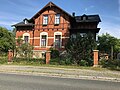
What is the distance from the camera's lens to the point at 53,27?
33438mm

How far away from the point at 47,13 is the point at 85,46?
527 inches

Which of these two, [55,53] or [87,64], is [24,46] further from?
[87,64]

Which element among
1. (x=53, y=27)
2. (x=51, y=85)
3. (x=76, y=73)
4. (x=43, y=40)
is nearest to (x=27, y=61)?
(x=43, y=40)

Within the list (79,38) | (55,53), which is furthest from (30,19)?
(79,38)

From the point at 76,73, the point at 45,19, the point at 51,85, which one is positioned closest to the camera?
the point at 51,85

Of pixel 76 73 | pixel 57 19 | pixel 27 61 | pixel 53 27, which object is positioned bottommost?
pixel 76 73

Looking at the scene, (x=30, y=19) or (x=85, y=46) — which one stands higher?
(x=30, y=19)

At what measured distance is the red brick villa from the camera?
1289 inches

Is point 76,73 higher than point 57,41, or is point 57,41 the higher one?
point 57,41

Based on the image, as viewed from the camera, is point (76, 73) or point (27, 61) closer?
point (76, 73)

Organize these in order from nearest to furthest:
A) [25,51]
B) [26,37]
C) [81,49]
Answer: [81,49] < [25,51] < [26,37]

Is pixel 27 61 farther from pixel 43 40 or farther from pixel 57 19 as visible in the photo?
pixel 57 19

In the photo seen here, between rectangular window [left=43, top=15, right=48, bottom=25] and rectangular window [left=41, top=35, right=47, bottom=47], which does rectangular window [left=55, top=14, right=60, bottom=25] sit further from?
rectangular window [left=41, top=35, right=47, bottom=47]

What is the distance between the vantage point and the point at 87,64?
22109 mm
